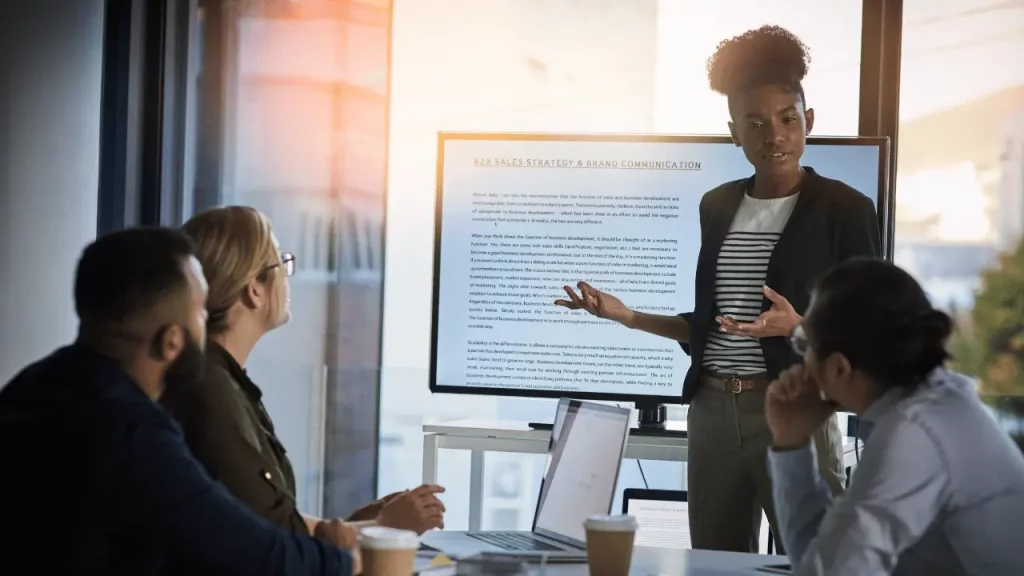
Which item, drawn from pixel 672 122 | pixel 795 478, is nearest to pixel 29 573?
pixel 795 478

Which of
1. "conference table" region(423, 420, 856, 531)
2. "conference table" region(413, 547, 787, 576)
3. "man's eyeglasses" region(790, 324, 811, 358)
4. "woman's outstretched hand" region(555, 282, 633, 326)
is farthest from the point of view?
"conference table" region(423, 420, 856, 531)

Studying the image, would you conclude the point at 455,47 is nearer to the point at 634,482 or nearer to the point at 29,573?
the point at 634,482

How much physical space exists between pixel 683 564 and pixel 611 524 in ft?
0.83

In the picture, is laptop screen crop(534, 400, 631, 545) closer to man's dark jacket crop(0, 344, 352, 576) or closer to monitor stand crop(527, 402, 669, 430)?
man's dark jacket crop(0, 344, 352, 576)

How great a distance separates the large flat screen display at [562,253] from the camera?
3.46 m

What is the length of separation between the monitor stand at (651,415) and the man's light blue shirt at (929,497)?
6.70 ft

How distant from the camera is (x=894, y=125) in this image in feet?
11.3

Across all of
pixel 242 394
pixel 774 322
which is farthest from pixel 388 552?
pixel 774 322

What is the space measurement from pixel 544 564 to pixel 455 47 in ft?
8.64

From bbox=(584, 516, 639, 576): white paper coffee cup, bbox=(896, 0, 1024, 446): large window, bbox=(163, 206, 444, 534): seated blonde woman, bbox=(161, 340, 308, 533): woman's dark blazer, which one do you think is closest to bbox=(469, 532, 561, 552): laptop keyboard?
bbox=(163, 206, 444, 534): seated blonde woman

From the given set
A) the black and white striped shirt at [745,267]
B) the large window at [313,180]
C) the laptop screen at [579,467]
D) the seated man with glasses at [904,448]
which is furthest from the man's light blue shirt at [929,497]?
the large window at [313,180]

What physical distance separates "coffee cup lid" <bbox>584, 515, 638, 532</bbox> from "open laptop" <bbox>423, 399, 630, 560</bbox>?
185 millimetres

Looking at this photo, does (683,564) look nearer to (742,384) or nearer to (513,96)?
(742,384)

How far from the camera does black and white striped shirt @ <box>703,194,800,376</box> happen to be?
8.13ft
